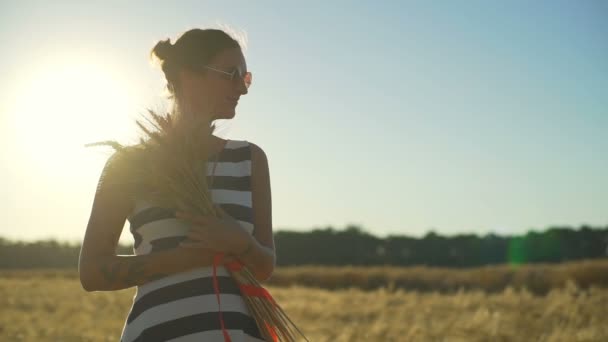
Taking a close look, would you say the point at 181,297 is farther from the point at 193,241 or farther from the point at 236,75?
the point at 236,75

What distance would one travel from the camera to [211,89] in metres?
2.26

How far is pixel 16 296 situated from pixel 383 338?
9.09 m

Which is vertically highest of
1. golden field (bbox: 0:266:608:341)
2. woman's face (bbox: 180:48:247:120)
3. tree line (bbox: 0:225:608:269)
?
woman's face (bbox: 180:48:247:120)

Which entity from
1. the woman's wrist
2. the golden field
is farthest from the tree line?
the woman's wrist

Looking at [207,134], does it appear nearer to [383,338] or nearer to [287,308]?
[383,338]

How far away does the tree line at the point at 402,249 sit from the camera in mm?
31828

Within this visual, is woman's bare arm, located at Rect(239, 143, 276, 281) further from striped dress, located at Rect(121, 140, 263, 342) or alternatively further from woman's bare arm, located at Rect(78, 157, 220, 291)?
woman's bare arm, located at Rect(78, 157, 220, 291)

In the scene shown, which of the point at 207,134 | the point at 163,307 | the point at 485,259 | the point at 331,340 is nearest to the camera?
the point at 163,307

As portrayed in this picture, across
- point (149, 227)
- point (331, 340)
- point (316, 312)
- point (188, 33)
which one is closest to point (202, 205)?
point (149, 227)

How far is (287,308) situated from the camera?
41.1 ft

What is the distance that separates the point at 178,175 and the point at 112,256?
332 mm

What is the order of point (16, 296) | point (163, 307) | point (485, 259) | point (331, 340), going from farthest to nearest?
point (485, 259), point (16, 296), point (331, 340), point (163, 307)

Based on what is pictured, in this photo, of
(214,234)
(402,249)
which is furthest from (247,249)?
(402,249)

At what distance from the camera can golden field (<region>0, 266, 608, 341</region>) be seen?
8.16m
